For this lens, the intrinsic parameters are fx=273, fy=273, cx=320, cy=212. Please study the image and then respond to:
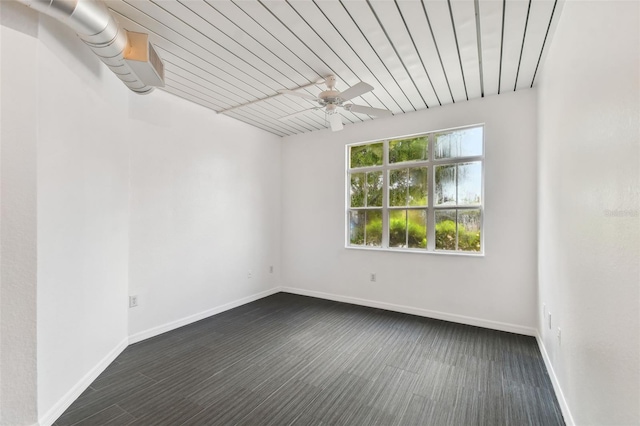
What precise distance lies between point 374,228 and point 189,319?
2.94 meters

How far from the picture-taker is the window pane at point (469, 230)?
3.58 metres

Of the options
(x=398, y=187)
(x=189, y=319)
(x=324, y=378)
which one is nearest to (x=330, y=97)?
(x=398, y=187)

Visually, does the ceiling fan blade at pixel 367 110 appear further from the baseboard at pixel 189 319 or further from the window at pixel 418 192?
the baseboard at pixel 189 319

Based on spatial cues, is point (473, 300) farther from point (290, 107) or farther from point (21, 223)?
point (21, 223)

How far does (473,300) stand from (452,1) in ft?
10.6

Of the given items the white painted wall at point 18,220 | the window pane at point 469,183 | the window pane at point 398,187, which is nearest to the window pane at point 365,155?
the window pane at point 398,187

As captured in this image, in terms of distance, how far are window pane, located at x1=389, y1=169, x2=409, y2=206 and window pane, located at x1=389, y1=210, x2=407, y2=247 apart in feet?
0.50

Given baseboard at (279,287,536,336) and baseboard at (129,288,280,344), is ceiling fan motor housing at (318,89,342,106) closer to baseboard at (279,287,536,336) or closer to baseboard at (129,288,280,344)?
baseboard at (279,287,536,336)

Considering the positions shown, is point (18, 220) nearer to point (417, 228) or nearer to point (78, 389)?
point (78, 389)

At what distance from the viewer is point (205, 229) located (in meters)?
3.83

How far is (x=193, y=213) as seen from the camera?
3.67 metres

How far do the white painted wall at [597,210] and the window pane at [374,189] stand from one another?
2309mm

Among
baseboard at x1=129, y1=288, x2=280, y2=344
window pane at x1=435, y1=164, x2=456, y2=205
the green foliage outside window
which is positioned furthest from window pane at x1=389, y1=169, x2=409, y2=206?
baseboard at x1=129, y1=288, x2=280, y2=344

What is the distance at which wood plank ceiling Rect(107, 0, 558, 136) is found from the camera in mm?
1962
